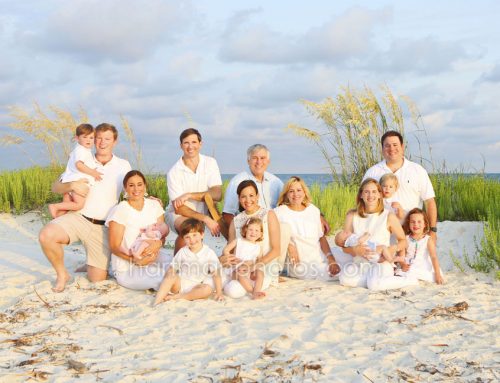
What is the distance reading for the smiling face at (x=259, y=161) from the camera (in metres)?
5.46

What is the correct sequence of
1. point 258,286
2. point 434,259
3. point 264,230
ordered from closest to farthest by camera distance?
point 258,286 < point 264,230 < point 434,259

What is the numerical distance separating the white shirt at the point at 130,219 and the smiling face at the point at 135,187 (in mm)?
105

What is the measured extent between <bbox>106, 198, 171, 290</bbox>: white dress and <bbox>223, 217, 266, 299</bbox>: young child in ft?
2.30

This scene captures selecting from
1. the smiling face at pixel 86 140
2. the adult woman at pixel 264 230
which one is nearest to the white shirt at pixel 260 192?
the adult woman at pixel 264 230

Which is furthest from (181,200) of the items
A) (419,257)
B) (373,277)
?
(419,257)

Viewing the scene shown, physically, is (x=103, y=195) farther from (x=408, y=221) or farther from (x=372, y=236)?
(x=408, y=221)

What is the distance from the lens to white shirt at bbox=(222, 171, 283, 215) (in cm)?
556

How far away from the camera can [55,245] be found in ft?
17.5

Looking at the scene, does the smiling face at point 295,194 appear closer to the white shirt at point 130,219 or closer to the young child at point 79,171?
the white shirt at point 130,219

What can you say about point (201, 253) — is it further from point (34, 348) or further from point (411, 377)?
point (411, 377)

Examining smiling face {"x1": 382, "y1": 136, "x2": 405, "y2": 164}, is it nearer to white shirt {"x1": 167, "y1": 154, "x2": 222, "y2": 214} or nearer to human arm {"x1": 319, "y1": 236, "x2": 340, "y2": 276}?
human arm {"x1": 319, "y1": 236, "x2": 340, "y2": 276}

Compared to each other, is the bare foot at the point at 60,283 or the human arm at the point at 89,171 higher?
the human arm at the point at 89,171

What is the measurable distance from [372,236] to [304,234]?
24.7 inches

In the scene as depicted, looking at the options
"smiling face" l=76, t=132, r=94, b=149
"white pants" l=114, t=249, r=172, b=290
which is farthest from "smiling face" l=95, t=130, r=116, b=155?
"white pants" l=114, t=249, r=172, b=290
